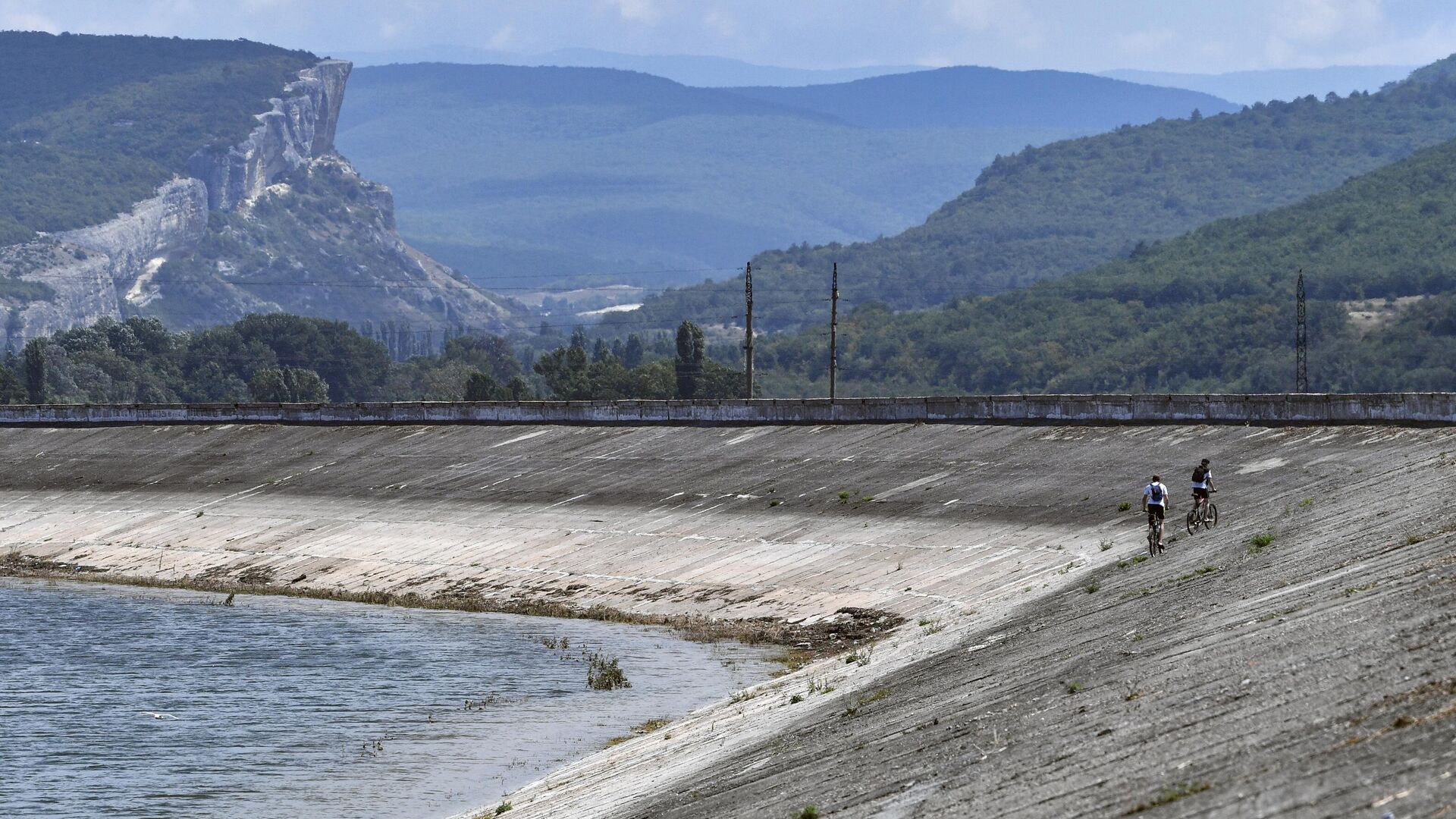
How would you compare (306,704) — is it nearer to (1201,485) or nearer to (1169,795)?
(1201,485)

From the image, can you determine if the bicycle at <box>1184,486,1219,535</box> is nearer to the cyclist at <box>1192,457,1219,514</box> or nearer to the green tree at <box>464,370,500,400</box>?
the cyclist at <box>1192,457,1219,514</box>

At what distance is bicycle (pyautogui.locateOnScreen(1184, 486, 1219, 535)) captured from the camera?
157ft

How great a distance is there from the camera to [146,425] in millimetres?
108875

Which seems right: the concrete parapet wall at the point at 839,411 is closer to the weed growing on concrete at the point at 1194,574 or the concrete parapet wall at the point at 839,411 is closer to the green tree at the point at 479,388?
the weed growing on concrete at the point at 1194,574

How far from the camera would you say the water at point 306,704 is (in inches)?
1342

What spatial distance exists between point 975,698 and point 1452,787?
1255cm

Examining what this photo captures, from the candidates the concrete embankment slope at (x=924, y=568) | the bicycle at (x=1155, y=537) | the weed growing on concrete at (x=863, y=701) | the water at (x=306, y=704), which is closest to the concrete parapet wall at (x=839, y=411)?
the concrete embankment slope at (x=924, y=568)

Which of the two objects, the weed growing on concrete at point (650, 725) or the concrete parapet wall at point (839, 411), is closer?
the weed growing on concrete at point (650, 725)

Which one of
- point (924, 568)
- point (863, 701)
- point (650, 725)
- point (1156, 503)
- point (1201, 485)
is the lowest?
point (650, 725)

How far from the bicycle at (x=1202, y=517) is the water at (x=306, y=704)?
37.6 feet

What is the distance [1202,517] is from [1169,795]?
103 ft

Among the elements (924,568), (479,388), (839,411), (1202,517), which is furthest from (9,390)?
(1202,517)

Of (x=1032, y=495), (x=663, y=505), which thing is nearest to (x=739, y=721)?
(x=1032, y=495)

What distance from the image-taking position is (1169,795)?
58.1 ft
